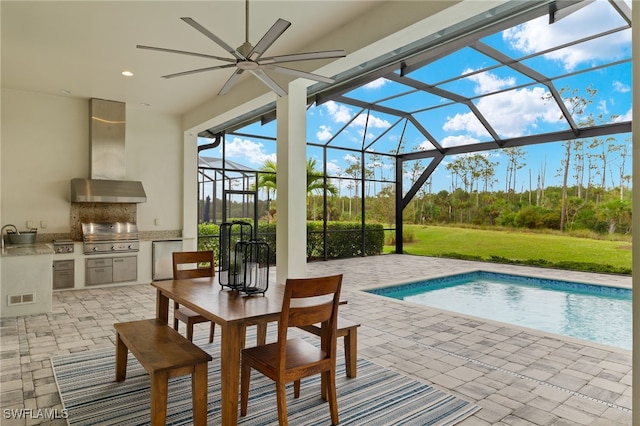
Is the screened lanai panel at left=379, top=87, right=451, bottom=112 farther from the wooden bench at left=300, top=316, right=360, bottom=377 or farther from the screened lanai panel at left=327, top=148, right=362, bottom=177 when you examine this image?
the wooden bench at left=300, top=316, right=360, bottom=377

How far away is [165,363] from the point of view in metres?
2.23

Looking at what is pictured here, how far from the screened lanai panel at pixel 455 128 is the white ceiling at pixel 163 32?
6733mm

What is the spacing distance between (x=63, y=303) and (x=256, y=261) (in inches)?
165

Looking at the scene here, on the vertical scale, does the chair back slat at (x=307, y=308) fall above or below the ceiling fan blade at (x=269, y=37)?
below

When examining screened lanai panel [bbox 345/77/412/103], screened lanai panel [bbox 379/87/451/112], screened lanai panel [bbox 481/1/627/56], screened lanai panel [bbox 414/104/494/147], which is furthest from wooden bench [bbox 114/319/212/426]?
screened lanai panel [bbox 414/104/494/147]

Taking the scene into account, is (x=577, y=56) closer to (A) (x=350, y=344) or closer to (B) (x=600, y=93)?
(B) (x=600, y=93)

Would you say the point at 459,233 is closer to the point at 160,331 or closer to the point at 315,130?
the point at 315,130

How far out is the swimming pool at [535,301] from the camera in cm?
513

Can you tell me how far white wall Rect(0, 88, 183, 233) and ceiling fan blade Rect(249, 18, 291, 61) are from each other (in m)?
5.50

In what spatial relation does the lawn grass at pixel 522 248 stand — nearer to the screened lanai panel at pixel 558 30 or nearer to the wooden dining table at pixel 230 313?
the screened lanai panel at pixel 558 30

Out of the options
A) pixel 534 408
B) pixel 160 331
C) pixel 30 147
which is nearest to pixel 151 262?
pixel 30 147

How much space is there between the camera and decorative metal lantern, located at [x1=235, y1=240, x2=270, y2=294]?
111 inches

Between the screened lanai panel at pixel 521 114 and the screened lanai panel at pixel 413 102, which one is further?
the screened lanai panel at pixel 521 114

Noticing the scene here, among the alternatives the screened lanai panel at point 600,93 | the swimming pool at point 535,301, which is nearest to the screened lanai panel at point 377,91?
the swimming pool at point 535,301
